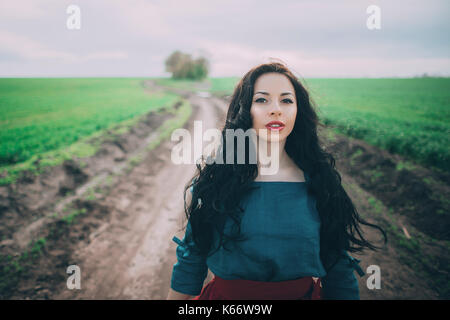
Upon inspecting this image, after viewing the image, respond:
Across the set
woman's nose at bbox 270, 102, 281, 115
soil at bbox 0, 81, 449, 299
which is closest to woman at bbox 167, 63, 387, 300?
woman's nose at bbox 270, 102, 281, 115

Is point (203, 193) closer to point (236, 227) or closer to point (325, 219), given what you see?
point (236, 227)

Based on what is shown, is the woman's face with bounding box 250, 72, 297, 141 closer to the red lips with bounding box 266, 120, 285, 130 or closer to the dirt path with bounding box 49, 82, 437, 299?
the red lips with bounding box 266, 120, 285, 130

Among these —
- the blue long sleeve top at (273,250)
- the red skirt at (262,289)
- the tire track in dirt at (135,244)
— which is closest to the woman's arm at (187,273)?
the blue long sleeve top at (273,250)

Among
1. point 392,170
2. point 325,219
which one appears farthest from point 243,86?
point 392,170

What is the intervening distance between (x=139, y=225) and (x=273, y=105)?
3518 millimetres

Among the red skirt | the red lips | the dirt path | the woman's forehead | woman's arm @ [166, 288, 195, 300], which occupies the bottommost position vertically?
the dirt path

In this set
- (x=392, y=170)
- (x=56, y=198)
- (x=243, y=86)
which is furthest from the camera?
(x=392, y=170)

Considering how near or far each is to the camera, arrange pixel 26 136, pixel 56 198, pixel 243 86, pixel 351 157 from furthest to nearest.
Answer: pixel 26 136, pixel 351 157, pixel 56 198, pixel 243 86

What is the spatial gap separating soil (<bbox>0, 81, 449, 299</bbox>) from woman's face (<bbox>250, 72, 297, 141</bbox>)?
0.41m

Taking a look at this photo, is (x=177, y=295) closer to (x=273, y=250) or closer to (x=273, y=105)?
(x=273, y=250)

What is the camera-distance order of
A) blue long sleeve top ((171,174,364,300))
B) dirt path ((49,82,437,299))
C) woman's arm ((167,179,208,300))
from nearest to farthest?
blue long sleeve top ((171,174,364,300)), woman's arm ((167,179,208,300)), dirt path ((49,82,437,299))

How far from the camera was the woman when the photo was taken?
3.98 ft

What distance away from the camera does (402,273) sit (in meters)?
2.78

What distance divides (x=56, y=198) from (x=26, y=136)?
441 cm
